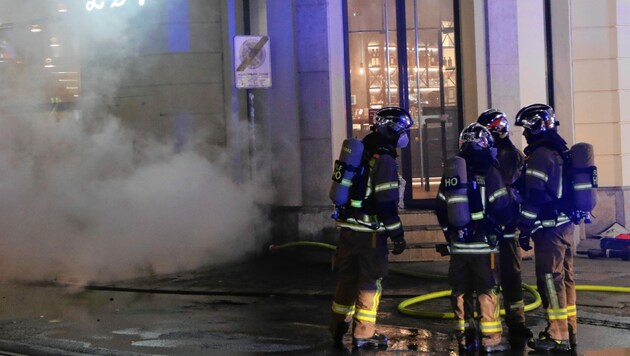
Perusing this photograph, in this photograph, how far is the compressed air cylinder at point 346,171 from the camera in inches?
301

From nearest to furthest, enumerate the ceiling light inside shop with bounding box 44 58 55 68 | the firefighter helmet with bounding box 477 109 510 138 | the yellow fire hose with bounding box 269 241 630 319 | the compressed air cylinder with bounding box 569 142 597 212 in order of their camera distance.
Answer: the compressed air cylinder with bounding box 569 142 597 212 < the firefighter helmet with bounding box 477 109 510 138 < the yellow fire hose with bounding box 269 241 630 319 < the ceiling light inside shop with bounding box 44 58 55 68

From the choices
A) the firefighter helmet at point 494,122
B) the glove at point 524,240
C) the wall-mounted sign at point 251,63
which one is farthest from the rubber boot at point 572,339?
the wall-mounted sign at point 251,63

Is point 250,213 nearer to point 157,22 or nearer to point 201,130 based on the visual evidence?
point 201,130

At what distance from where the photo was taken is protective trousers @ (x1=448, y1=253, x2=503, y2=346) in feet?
24.3

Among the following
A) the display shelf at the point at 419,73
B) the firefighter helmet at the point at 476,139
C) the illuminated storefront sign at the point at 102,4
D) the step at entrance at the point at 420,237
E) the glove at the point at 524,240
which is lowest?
the step at entrance at the point at 420,237

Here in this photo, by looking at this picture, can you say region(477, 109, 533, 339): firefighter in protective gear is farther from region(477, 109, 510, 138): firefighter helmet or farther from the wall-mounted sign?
the wall-mounted sign

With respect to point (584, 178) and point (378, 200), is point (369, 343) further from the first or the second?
point (584, 178)

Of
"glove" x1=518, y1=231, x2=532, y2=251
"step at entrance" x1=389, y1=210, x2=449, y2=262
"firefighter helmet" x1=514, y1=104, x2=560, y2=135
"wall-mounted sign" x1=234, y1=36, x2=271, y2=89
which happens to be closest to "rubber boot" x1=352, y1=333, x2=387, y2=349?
"glove" x1=518, y1=231, x2=532, y2=251

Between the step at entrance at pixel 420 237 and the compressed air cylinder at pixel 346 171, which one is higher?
the compressed air cylinder at pixel 346 171

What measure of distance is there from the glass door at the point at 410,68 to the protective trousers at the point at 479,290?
632cm

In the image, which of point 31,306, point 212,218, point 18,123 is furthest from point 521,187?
point 18,123

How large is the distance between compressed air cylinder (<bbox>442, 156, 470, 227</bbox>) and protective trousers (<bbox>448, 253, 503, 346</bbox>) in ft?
1.09

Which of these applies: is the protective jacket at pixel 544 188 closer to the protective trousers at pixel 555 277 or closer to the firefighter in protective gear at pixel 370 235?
the protective trousers at pixel 555 277

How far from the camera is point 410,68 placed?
13953 millimetres
